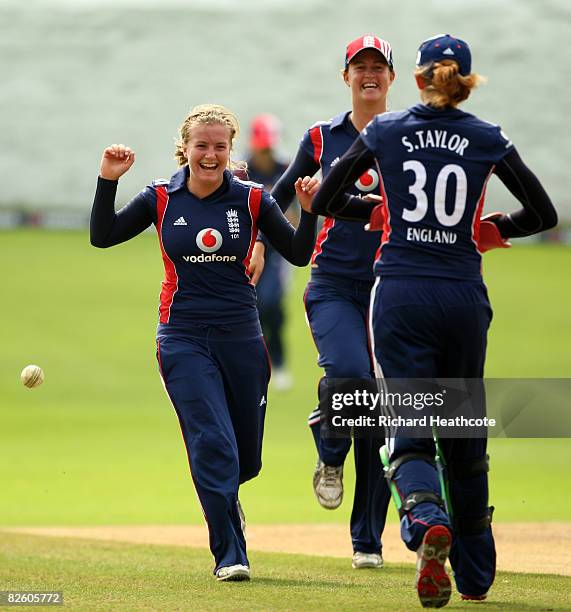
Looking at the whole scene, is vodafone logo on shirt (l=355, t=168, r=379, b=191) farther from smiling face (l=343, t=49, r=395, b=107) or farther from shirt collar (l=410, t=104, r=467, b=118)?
shirt collar (l=410, t=104, r=467, b=118)

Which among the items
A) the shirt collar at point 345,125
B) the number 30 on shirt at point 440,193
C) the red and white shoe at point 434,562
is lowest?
the red and white shoe at point 434,562

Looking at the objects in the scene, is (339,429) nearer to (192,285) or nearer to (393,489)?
(192,285)

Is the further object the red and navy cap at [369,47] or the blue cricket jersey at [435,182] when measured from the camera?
the red and navy cap at [369,47]

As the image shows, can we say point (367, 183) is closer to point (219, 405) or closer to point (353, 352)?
point (353, 352)

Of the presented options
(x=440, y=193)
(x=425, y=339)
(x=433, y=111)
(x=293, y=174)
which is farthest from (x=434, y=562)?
(x=293, y=174)

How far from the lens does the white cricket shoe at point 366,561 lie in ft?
25.7

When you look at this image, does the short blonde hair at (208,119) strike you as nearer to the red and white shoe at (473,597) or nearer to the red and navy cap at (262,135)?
the red and white shoe at (473,597)

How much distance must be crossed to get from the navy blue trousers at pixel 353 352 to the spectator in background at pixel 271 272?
281 inches

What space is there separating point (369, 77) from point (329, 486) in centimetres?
230

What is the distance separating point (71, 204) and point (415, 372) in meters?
32.8

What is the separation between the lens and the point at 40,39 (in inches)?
1684

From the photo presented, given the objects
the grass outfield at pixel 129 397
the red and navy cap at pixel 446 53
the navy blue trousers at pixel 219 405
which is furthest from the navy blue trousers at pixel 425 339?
the grass outfield at pixel 129 397

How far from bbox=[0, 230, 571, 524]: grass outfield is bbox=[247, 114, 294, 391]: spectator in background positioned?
52 centimetres

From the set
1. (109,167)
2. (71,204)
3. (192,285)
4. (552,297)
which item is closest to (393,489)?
(192,285)
